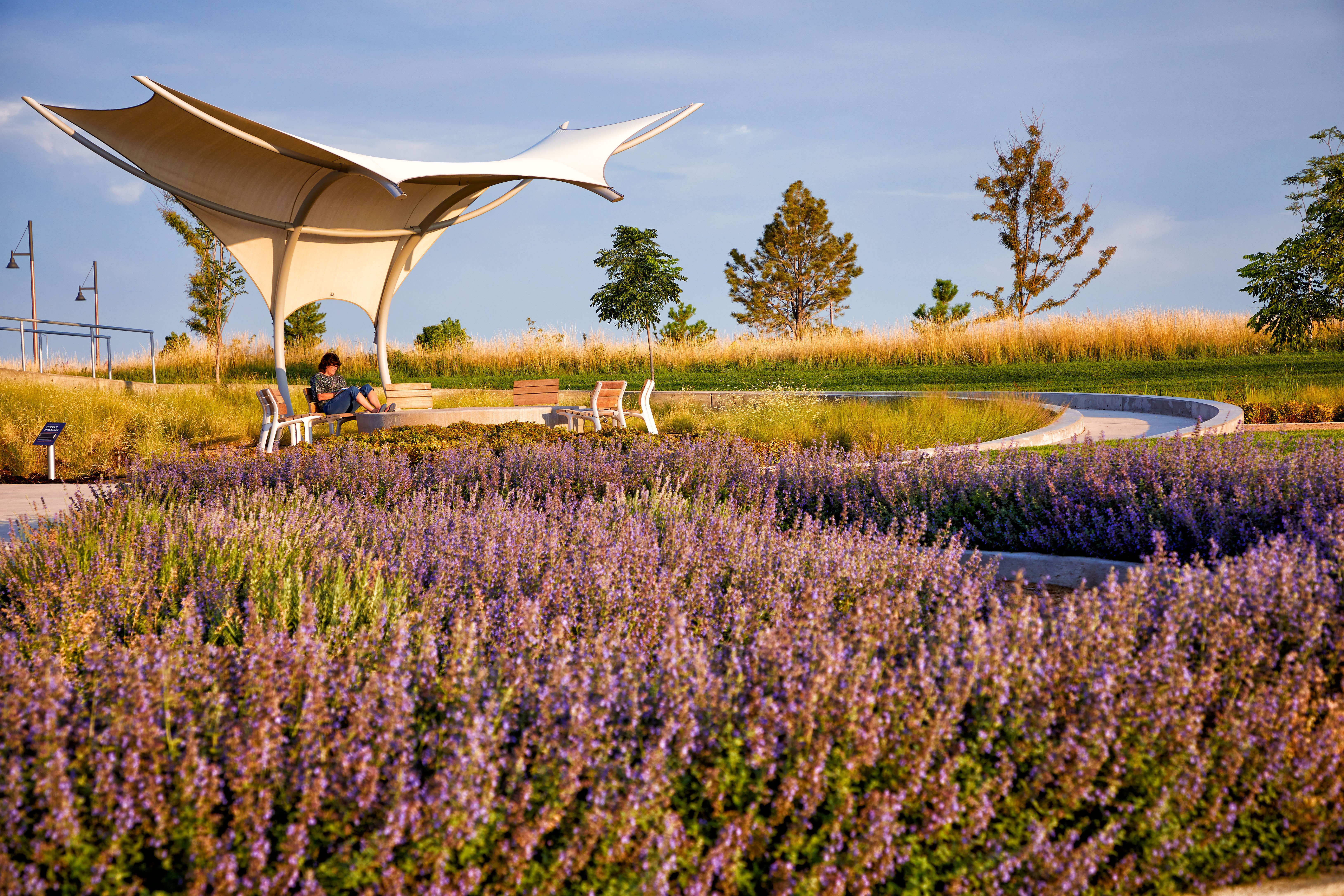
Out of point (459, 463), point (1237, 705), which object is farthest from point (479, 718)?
point (459, 463)

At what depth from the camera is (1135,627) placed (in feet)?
7.54

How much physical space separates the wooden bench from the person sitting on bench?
2.30 meters

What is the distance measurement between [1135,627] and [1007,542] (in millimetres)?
2035

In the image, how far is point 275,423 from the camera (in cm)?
854

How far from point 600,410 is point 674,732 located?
26.5ft

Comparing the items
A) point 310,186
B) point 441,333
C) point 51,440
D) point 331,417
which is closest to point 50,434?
point 51,440

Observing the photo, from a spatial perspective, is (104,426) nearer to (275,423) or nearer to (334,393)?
(334,393)

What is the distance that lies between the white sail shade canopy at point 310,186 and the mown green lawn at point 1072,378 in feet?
18.8

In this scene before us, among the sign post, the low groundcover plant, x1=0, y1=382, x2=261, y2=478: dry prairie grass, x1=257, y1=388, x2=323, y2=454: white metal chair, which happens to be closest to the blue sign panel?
the sign post

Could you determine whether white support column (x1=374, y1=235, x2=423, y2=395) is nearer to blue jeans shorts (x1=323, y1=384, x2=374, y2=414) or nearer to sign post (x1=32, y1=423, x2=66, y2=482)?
blue jeans shorts (x1=323, y1=384, x2=374, y2=414)

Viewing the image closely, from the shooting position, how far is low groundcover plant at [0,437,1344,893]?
61.8 inches

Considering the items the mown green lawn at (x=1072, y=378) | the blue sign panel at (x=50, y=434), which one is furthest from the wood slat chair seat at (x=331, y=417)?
the mown green lawn at (x=1072, y=378)

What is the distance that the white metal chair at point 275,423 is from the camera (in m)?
8.41

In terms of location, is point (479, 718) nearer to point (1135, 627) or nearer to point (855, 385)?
point (1135, 627)
